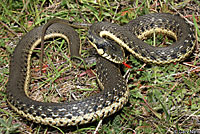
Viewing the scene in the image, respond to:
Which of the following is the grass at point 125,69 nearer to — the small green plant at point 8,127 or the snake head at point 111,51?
the small green plant at point 8,127

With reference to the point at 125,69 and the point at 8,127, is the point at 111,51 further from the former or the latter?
the point at 8,127

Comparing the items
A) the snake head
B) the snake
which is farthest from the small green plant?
the snake head

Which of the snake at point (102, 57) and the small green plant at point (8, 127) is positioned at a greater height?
the snake at point (102, 57)

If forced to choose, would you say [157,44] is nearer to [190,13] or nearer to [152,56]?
[152,56]

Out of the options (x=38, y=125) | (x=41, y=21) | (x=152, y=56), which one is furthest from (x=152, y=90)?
(x=41, y=21)

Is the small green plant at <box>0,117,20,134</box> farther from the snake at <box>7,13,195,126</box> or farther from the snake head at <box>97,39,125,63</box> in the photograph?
the snake head at <box>97,39,125,63</box>

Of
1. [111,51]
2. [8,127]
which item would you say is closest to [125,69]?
[111,51]

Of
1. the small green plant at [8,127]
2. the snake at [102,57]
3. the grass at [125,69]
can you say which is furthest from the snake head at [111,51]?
the small green plant at [8,127]
